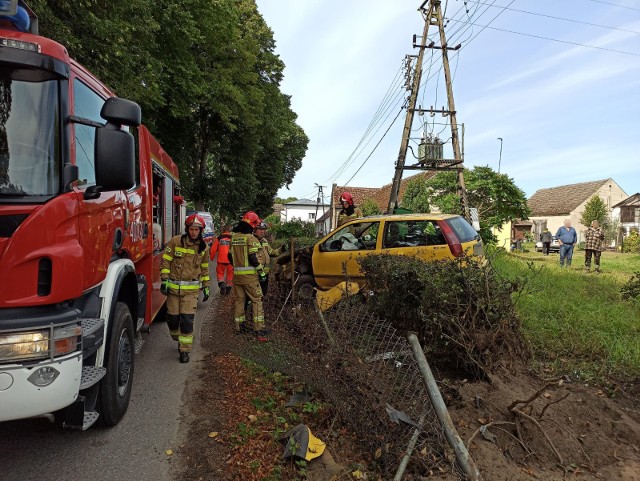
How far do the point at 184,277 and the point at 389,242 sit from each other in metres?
3.35

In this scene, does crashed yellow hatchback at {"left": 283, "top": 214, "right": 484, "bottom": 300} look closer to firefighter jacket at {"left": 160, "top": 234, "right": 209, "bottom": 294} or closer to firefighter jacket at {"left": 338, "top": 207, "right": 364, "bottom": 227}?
Result: firefighter jacket at {"left": 338, "top": 207, "right": 364, "bottom": 227}

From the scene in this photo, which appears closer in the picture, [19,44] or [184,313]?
[19,44]

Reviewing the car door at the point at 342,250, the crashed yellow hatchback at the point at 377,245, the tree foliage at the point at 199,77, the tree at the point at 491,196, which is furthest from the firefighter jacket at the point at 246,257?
the tree at the point at 491,196

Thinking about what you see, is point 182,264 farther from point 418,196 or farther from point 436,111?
point 418,196

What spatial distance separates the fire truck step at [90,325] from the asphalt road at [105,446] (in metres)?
1.00

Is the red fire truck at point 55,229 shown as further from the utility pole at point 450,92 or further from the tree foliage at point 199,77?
the utility pole at point 450,92

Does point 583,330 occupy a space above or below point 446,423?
below

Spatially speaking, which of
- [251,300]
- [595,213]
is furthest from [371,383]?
[595,213]

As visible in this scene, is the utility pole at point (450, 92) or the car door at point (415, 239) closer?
the car door at point (415, 239)

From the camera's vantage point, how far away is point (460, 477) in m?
2.43

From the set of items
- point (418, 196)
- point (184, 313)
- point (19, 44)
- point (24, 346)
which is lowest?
A: point (184, 313)

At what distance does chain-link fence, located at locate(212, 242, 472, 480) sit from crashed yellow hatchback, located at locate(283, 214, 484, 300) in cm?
204

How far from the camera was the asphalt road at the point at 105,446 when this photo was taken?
291 centimetres

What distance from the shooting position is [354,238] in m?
7.71
